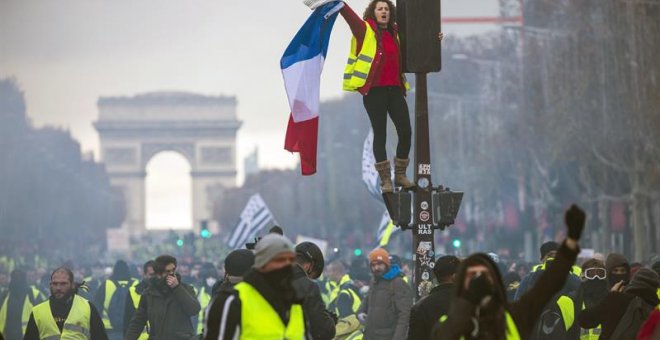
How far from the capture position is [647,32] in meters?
50.6

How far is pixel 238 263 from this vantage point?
519 inches

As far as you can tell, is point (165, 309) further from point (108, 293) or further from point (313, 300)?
point (108, 293)

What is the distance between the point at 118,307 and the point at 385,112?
11066 mm

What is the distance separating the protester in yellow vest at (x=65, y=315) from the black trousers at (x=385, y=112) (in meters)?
3.05

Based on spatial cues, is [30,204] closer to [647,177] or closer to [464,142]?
[464,142]

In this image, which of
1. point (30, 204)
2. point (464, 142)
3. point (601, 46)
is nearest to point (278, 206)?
point (464, 142)

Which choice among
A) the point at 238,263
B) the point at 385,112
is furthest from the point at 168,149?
the point at 238,263

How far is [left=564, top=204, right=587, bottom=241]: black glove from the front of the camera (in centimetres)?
966

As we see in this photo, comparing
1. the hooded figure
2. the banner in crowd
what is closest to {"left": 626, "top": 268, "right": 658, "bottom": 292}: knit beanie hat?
the hooded figure

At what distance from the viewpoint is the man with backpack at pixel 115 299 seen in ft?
85.0

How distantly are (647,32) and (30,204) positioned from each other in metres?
40.1

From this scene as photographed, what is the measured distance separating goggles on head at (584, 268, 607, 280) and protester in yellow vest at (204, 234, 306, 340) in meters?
6.30

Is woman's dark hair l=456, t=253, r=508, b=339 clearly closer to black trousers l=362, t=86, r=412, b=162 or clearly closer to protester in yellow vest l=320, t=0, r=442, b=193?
→ protester in yellow vest l=320, t=0, r=442, b=193

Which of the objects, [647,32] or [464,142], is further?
[464,142]
